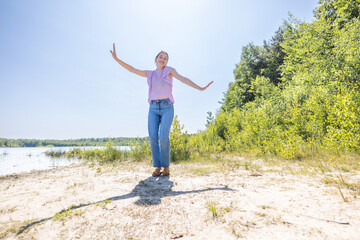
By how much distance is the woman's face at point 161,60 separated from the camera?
11.7 feet

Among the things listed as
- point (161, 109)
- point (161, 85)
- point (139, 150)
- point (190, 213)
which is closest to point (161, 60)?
point (161, 85)

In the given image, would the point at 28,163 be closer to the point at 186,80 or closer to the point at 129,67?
the point at 129,67

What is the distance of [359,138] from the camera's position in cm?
349

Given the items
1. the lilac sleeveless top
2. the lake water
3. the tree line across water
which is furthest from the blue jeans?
the lake water

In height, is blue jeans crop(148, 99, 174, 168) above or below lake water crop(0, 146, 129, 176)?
above

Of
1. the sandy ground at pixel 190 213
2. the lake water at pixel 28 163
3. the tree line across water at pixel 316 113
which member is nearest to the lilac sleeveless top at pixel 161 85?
the sandy ground at pixel 190 213

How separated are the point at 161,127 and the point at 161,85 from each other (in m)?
0.88

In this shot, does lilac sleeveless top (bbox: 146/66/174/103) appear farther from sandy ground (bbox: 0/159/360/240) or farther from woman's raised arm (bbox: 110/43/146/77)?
sandy ground (bbox: 0/159/360/240)

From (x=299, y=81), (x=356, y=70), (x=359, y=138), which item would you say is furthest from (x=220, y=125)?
(x=359, y=138)

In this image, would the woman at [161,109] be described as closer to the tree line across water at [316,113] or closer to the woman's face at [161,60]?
the woman's face at [161,60]

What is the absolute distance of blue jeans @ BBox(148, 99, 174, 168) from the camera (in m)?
3.31

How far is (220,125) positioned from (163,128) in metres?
12.0

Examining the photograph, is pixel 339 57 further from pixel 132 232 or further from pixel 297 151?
pixel 132 232

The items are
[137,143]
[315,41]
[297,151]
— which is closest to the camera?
[297,151]
